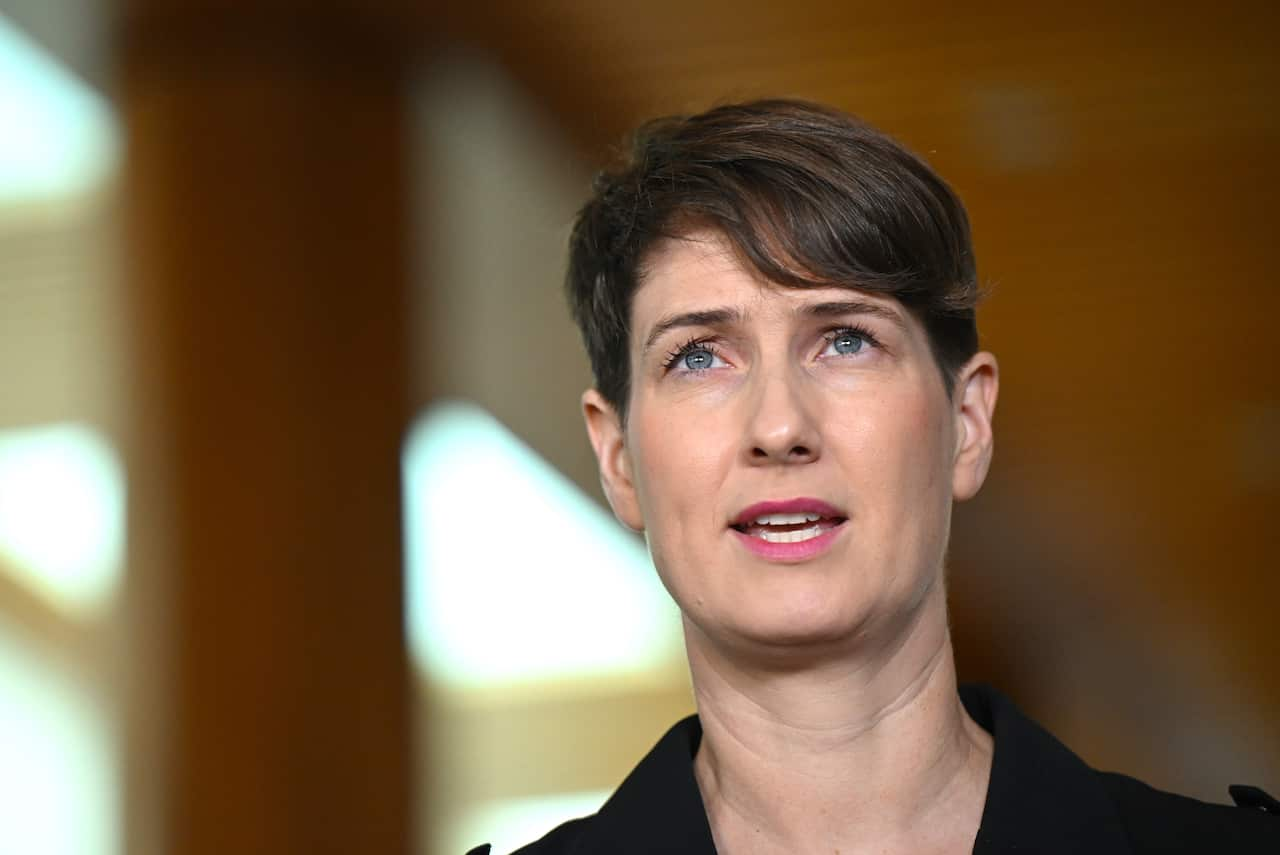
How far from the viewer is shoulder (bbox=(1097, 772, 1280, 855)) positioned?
1.32 meters

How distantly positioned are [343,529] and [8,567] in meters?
0.57

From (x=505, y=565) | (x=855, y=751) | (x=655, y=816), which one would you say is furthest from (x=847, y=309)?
(x=505, y=565)

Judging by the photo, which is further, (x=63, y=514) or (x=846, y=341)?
(x=63, y=514)

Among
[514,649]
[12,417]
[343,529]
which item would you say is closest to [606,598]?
[514,649]

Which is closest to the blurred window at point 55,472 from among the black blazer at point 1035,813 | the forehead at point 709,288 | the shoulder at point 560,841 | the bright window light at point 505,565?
the bright window light at point 505,565

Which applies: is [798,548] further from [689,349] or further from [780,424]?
[689,349]

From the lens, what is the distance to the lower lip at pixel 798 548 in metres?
1.29

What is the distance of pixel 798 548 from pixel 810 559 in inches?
0.5

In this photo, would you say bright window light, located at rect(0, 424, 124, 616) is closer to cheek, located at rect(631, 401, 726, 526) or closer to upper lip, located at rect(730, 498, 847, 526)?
cheek, located at rect(631, 401, 726, 526)

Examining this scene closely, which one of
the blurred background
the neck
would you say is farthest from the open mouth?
the blurred background

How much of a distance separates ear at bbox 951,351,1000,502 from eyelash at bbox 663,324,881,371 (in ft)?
0.40

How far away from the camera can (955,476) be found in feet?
4.68

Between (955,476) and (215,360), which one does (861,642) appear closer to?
(955,476)

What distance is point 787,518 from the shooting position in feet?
4.28
